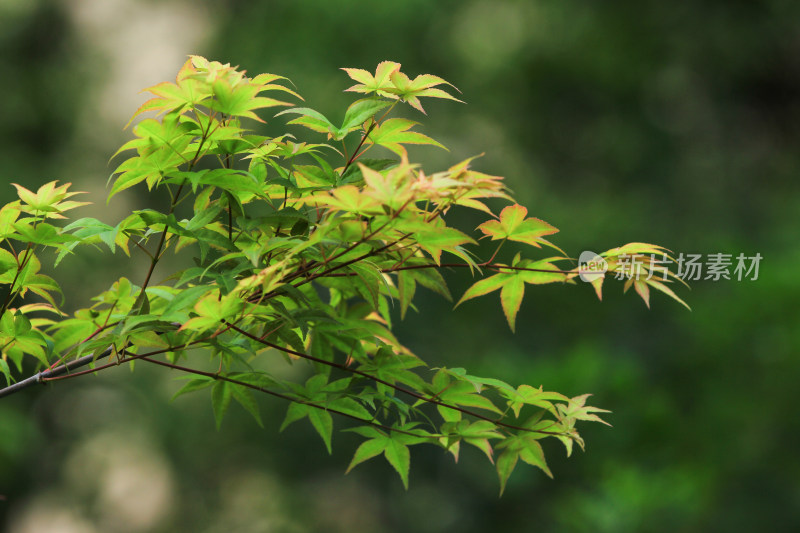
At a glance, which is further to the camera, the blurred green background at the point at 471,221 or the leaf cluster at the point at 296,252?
the blurred green background at the point at 471,221

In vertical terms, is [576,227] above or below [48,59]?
below

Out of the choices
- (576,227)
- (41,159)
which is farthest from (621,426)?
(41,159)

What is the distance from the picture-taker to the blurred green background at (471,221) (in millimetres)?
2721

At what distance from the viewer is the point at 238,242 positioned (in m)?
0.77

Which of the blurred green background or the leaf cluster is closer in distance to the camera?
the leaf cluster

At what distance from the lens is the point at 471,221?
10.8 ft

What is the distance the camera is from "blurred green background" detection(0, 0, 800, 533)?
272cm

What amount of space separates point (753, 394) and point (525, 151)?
65.2 inches

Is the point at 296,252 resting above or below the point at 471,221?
below

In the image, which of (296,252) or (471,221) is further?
(471,221)

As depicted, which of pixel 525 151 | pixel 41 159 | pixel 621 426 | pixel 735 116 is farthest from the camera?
pixel 735 116

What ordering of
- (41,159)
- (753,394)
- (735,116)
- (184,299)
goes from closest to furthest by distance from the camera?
(184,299) < (753,394) < (41,159) < (735,116)

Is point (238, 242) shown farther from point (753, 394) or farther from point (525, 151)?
point (525, 151)

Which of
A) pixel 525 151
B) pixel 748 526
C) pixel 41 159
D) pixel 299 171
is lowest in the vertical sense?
pixel 748 526
